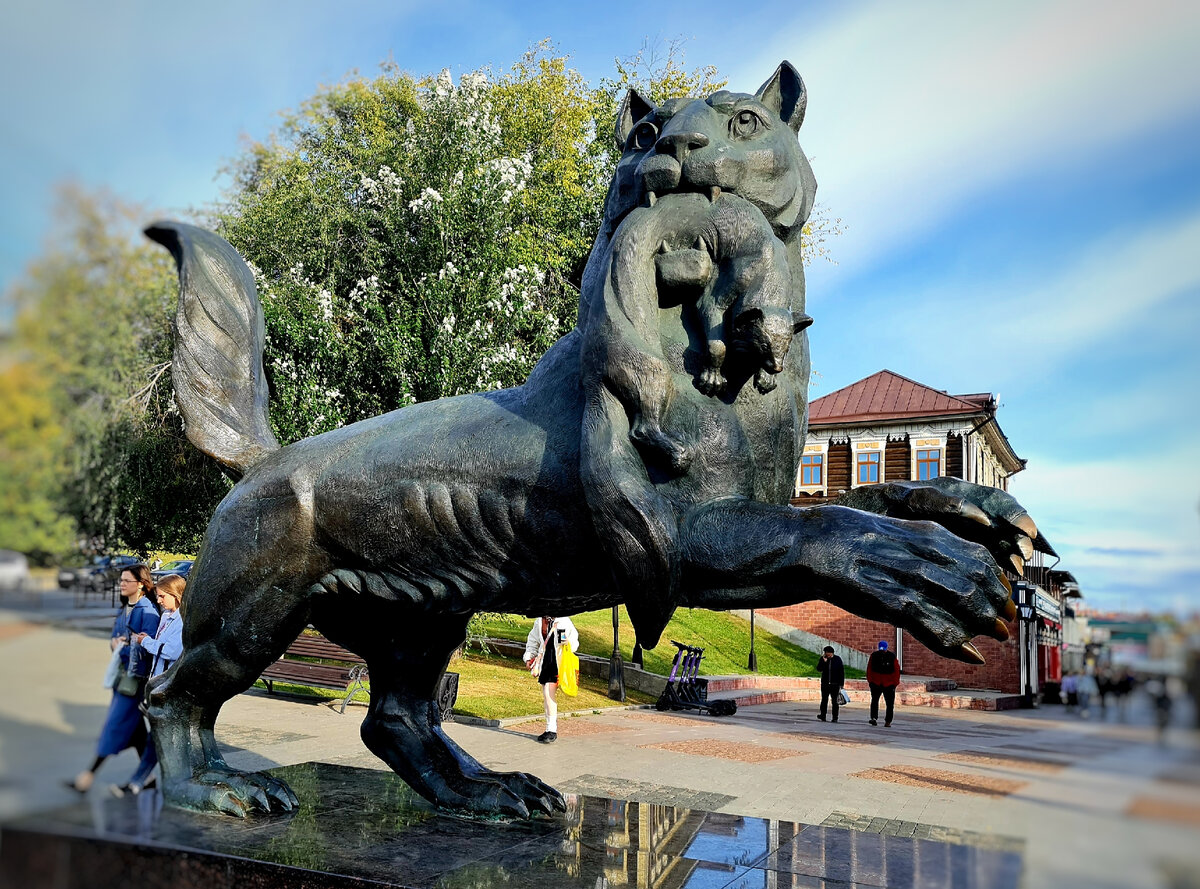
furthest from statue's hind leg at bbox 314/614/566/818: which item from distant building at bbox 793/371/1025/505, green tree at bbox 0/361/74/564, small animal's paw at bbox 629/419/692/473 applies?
distant building at bbox 793/371/1025/505

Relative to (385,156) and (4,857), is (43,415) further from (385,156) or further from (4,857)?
(385,156)

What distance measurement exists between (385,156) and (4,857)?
46.5 ft

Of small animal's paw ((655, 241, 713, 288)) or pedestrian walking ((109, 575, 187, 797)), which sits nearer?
small animal's paw ((655, 241, 713, 288))

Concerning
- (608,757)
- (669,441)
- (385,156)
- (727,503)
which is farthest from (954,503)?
(385,156)

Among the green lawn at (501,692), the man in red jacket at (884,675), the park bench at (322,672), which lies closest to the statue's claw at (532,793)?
the park bench at (322,672)

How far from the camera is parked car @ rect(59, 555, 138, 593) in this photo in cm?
202

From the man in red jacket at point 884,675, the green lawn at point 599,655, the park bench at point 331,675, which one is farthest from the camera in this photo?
the man in red jacket at point 884,675

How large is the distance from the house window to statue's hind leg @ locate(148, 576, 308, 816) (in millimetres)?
31098

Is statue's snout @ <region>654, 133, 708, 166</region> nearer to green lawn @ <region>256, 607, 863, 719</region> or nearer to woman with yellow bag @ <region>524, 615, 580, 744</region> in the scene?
green lawn @ <region>256, 607, 863, 719</region>

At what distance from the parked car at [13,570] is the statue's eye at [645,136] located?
2.08 m

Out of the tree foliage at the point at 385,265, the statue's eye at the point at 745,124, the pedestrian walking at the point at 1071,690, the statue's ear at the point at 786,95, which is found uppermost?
the tree foliage at the point at 385,265

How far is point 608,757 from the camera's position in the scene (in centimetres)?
959

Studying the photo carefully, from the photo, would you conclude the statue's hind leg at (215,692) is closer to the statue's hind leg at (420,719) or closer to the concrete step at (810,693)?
the statue's hind leg at (420,719)

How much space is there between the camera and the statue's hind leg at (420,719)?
3.46 metres
